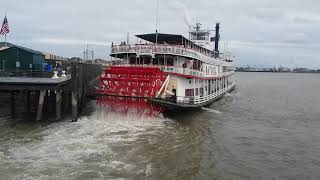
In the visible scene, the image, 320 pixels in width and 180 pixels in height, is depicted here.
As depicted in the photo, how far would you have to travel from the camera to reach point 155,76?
90.3ft

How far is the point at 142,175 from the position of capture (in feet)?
52.1

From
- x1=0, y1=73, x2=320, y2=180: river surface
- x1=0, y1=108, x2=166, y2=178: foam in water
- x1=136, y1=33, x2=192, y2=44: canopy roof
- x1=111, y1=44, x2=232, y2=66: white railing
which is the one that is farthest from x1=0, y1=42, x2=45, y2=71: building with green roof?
x1=0, y1=108, x2=166, y2=178: foam in water

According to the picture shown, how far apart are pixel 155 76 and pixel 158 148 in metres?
8.31

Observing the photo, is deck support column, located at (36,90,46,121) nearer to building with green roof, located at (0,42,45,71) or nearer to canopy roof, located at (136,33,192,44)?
building with green roof, located at (0,42,45,71)

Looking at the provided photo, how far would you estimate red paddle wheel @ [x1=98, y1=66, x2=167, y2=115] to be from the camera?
26.7m

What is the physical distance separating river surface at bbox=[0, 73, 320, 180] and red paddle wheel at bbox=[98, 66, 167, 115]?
60cm

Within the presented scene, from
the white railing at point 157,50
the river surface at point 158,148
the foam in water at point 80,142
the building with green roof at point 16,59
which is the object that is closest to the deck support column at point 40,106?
the river surface at point 158,148

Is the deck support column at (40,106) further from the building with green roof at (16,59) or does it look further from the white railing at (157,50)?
the building with green roof at (16,59)

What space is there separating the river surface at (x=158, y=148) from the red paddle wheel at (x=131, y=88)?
60 cm

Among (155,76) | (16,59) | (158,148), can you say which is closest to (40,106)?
(155,76)

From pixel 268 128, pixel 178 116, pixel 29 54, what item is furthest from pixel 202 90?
pixel 29 54

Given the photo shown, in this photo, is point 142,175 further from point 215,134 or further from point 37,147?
point 215,134

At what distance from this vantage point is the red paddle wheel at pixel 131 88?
2666cm

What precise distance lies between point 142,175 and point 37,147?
244 inches
